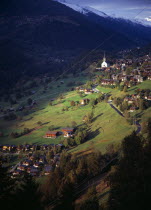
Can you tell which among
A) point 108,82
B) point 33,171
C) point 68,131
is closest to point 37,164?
point 33,171

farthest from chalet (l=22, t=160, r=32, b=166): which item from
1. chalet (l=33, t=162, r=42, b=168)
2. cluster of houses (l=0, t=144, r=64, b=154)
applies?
cluster of houses (l=0, t=144, r=64, b=154)

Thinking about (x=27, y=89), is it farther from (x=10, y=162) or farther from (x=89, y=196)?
(x=89, y=196)

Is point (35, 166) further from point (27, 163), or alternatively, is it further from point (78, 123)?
point (78, 123)

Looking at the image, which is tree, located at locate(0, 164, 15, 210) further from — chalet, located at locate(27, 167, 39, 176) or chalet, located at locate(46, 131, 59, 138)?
chalet, located at locate(46, 131, 59, 138)

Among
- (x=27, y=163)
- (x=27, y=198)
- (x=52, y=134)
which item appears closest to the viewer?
(x=27, y=198)

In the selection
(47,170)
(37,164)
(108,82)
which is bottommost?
(37,164)

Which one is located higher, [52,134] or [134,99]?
[134,99]

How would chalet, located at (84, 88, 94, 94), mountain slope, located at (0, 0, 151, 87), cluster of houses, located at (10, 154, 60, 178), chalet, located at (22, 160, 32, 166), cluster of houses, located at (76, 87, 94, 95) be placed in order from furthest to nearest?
mountain slope, located at (0, 0, 151, 87)
cluster of houses, located at (76, 87, 94, 95)
chalet, located at (84, 88, 94, 94)
chalet, located at (22, 160, 32, 166)
cluster of houses, located at (10, 154, 60, 178)

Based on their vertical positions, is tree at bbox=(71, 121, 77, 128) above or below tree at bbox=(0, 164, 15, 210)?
below

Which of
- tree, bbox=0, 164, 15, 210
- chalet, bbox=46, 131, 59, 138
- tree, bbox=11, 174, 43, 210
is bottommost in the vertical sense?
chalet, bbox=46, 131, 59, 138

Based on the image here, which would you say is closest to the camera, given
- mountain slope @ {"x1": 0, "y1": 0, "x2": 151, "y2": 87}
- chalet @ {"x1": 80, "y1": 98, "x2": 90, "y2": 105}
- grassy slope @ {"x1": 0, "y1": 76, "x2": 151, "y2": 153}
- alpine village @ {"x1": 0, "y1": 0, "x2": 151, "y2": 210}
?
alpine village @ {"x1": 0, "y1": 0, "x2": 151, "y2": 210}

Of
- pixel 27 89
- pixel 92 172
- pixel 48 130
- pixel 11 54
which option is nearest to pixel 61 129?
pixel 48 130

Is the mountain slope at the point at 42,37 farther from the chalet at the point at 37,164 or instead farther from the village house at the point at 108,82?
the chalet at the point at 37,164
